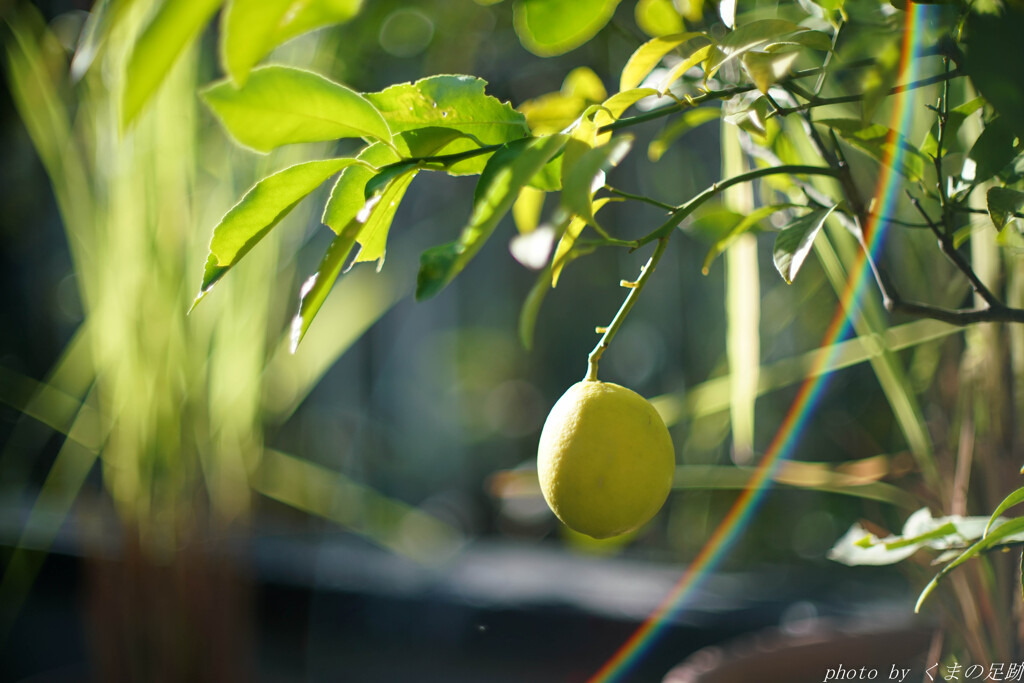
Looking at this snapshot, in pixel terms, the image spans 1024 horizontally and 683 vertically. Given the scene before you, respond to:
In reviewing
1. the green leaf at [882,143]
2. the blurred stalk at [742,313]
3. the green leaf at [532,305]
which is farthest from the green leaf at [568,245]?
the blurred stalk at [742,313]

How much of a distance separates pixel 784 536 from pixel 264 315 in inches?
40.5

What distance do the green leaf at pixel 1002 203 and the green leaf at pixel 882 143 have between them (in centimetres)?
6

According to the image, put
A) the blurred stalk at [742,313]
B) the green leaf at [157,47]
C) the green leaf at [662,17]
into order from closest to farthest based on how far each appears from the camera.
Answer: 1. the green leaf at [157,47]
2. the green leaf at [662,17]
3. the blurred stalk at [742,313]

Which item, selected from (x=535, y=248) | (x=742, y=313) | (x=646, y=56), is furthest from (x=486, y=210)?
(x=742, y=313)

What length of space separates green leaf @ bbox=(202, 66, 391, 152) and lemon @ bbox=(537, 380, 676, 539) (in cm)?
Result: 12

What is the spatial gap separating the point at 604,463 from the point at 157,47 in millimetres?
192

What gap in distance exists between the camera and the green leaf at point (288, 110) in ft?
0.77

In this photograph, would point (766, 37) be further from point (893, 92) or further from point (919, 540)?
point (919, 540)

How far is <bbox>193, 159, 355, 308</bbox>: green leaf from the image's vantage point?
262mm

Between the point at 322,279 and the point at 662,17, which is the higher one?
the point at 662,17

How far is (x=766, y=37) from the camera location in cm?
26

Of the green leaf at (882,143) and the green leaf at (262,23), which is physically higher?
the green leaf at (262,23)

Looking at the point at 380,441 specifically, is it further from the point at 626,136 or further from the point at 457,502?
the point at 626,136

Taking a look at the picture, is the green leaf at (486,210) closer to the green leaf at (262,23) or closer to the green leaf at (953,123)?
the green leaf at (262,23)
